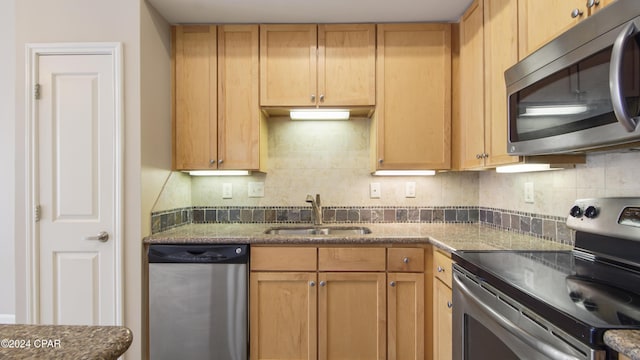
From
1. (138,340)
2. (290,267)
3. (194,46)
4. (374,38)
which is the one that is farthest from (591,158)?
(138,340)

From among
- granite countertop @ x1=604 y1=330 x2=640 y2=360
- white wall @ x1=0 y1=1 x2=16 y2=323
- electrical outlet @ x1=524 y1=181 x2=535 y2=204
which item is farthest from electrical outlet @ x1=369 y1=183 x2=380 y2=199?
white wall @ x1=0 y1=1 x2=16 y2=323

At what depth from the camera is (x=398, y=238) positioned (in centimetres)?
184

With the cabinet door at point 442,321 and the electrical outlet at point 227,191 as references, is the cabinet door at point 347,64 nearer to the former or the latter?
the electrical outlet at point 227,191

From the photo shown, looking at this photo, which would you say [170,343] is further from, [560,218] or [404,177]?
[560,218]

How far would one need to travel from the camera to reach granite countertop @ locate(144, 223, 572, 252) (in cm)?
161

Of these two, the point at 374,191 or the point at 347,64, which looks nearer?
the point at 347,64

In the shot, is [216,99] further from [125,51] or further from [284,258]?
[284,258]

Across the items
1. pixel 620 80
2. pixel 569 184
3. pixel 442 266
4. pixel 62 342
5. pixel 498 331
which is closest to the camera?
pixel 62 342

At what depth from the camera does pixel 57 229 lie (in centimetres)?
185

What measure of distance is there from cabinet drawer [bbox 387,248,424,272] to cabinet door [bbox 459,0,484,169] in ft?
2.05

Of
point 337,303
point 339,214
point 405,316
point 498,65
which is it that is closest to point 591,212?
point 498,65

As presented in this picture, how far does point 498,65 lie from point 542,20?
325mm

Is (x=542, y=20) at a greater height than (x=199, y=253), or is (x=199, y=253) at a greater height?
(x=542, y=20)

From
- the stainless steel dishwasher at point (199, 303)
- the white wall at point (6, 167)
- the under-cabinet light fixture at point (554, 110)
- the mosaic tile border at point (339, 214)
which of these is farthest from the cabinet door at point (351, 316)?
the white wall at point (6, 167)
